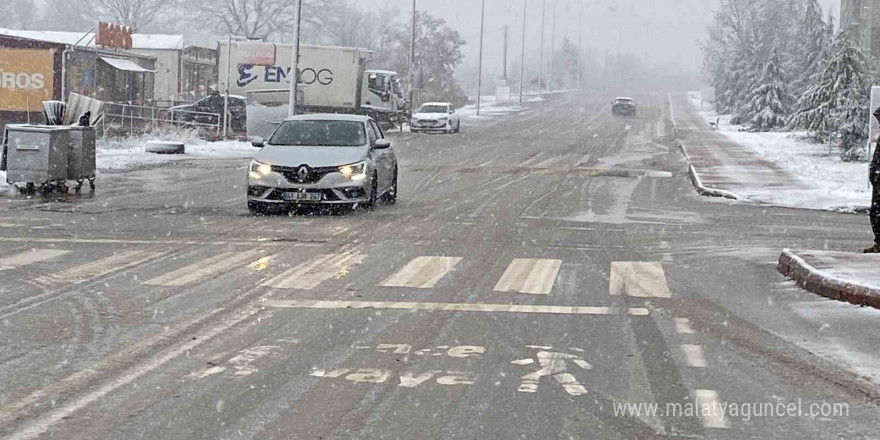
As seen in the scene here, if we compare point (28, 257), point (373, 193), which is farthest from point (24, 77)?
point (28, 257)

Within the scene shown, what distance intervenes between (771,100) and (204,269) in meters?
53.1

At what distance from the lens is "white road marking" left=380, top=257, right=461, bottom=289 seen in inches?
415

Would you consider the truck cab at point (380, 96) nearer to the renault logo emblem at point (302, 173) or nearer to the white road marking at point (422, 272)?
the renault logo emblem at point (302, 173)

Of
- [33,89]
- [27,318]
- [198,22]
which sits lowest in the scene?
[27,318]

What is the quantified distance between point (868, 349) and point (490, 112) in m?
75.4

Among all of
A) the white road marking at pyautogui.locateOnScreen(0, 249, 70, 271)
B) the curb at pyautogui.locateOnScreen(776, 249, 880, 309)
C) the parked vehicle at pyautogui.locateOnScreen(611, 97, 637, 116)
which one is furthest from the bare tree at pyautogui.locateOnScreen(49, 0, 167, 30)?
the curb at pyautogui.locateOnScreen(776, 249, 880, 309)

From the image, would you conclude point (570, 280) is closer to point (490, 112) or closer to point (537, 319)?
point (537, 319)

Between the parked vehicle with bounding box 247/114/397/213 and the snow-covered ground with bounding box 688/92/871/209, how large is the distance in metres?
8.08

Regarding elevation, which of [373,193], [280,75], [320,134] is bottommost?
[373,193]

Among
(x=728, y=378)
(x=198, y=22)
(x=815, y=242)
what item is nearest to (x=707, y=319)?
(x=728, y=378)

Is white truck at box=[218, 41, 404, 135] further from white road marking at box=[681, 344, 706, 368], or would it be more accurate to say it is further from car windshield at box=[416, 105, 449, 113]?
white road marking at box=[681, 344, 706, 368]

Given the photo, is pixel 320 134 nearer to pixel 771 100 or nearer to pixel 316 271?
pixel 316 271

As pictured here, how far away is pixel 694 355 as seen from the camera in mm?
7547

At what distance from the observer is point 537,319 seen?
28.9ft
